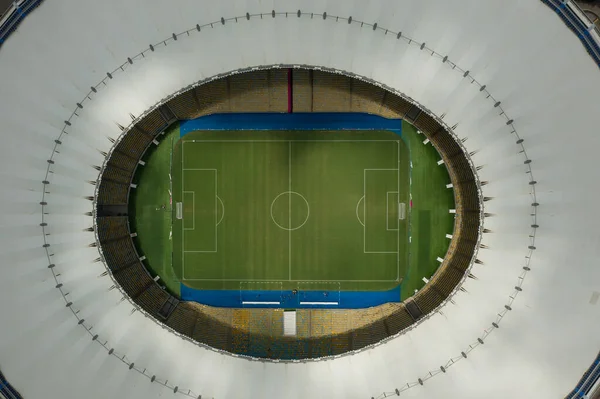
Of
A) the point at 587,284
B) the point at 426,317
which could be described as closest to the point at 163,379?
the point at 426,317

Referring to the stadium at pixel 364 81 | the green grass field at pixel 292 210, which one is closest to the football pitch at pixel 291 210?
the green grass field at pixel 292 210

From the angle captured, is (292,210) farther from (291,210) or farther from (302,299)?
(302,299)

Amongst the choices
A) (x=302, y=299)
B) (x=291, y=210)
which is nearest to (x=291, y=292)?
(x=302, y=299)

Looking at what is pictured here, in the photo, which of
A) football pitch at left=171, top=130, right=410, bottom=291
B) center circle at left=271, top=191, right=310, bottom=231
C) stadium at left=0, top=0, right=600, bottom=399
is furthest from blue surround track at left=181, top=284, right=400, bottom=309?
center circle at left=271, top=191, right=310, bottom=231

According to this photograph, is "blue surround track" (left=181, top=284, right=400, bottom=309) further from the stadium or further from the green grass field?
the stadium

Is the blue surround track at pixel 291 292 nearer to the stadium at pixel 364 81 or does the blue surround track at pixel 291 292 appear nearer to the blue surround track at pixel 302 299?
the blue surround track at pixel 302 299
